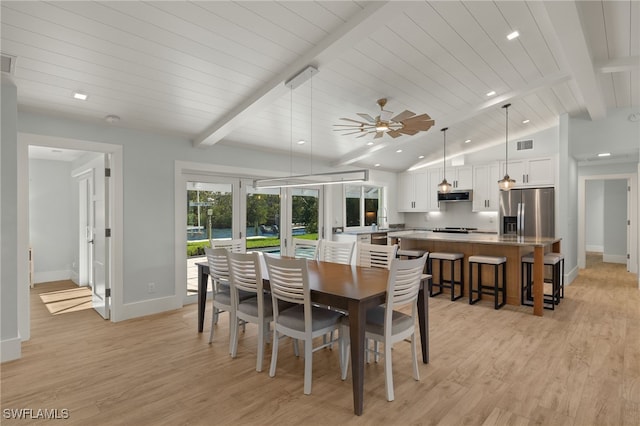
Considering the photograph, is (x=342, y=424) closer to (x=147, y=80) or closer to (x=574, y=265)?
(x=147, y=80)

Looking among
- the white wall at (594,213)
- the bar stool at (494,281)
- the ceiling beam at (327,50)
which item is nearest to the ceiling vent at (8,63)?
the ceiling beam at (327,50)

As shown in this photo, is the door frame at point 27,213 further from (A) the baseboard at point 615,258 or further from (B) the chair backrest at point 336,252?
(A) the baseboard at point 615,258

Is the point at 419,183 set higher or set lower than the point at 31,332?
higher

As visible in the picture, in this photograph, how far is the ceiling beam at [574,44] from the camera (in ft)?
8.64

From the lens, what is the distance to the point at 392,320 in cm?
256

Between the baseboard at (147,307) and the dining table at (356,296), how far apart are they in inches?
89.4

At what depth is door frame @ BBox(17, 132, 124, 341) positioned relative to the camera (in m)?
3.41

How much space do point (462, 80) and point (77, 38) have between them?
3.86 m

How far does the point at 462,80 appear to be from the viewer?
4.11 meters

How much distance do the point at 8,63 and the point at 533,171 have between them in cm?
770

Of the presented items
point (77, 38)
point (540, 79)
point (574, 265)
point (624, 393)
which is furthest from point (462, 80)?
point (574, 265)

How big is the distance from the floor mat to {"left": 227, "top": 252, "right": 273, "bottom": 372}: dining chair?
118 inches

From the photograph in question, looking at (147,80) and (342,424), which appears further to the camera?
(147,80)

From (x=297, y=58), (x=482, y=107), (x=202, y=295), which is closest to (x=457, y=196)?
(x=482, y=107)
